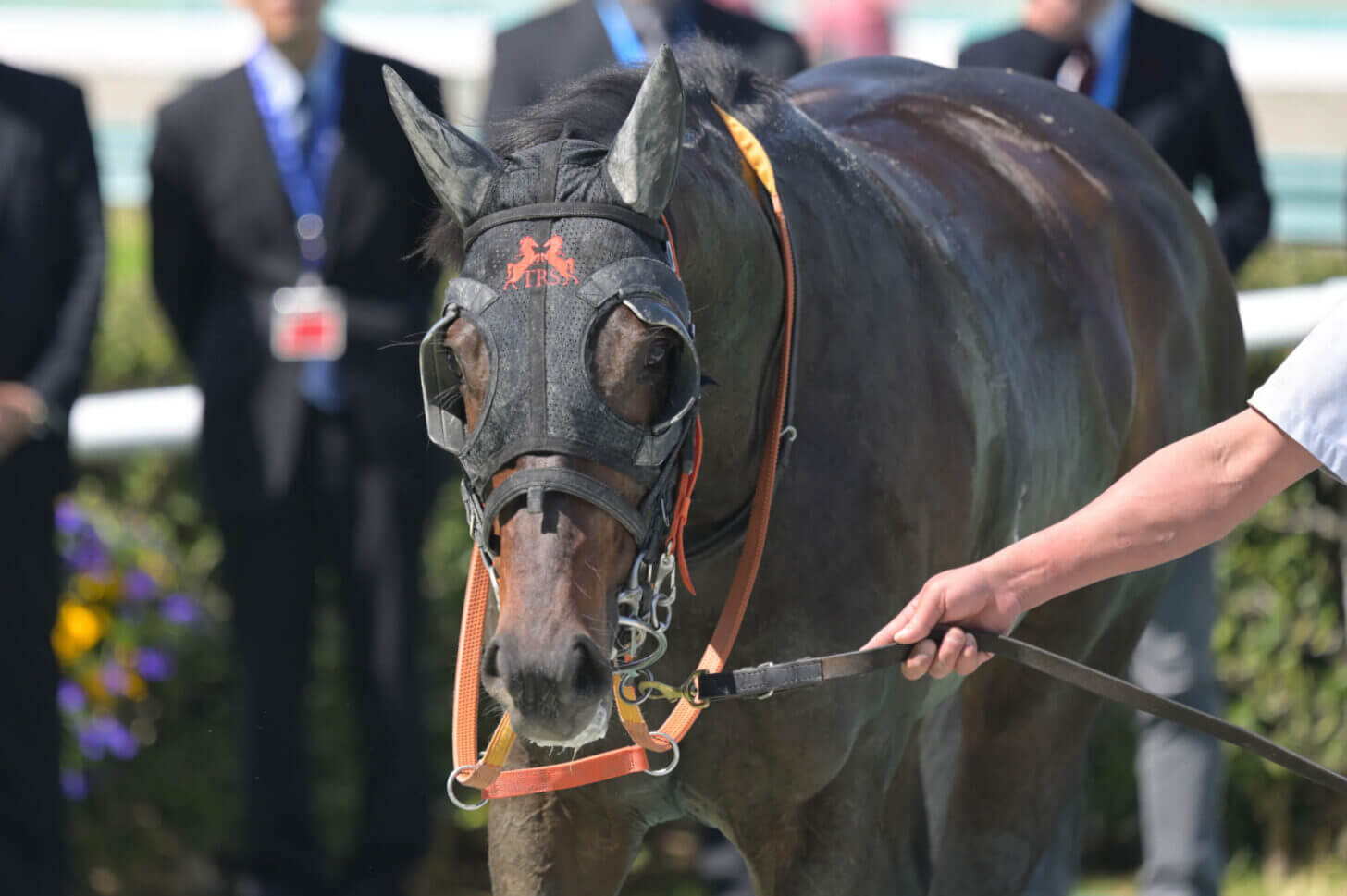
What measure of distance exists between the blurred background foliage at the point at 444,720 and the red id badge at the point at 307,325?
761 millimetres

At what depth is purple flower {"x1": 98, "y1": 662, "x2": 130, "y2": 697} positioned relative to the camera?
17.6 ft

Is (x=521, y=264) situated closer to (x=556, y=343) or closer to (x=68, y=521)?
(x=556, y=343)

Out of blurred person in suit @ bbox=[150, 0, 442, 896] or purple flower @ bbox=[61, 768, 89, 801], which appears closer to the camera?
blurred person in suit @ bbox=[150, 0, 442, 896]

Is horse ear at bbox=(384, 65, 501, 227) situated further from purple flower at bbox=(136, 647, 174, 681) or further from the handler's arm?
purple flower at bbox=(136, 647, 174, 681)

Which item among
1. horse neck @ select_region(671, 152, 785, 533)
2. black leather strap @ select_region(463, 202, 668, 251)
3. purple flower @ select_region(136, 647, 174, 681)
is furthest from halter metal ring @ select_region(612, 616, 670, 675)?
purple flower @ select_region(136, 647, 174, 681)

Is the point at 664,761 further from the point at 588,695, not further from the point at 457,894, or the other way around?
the point at 457,894

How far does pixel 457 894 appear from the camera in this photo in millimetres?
5789

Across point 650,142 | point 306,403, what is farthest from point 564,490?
point 306,403

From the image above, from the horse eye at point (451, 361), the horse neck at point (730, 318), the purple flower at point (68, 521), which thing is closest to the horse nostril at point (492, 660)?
the horse eye at point (451, 361)

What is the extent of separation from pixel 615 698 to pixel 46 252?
8.38ft

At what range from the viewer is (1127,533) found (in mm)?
2602

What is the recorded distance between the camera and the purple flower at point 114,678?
17.6 ft

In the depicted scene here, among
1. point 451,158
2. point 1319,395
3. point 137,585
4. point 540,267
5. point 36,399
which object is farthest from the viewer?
point 137,585

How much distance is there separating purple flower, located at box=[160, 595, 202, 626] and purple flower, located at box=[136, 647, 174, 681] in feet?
0.33
